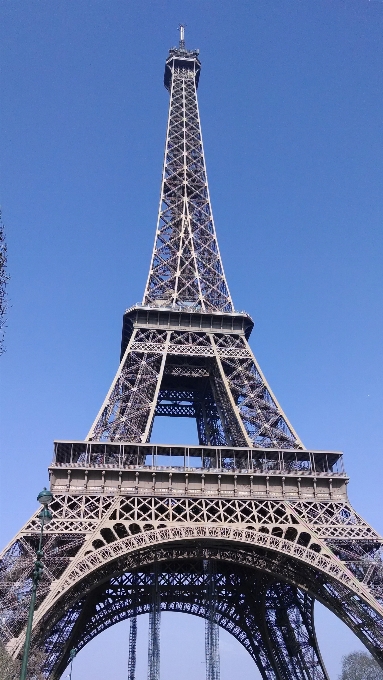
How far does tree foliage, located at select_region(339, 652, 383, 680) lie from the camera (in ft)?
174

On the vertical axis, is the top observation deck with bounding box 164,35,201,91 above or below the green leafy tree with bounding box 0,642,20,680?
above

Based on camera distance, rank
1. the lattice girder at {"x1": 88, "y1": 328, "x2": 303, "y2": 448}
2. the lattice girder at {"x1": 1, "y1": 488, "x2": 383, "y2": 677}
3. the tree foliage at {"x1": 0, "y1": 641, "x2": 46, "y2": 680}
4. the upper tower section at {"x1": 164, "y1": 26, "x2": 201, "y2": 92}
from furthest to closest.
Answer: the upper tower section at {"x1": 164, "y1": 26, "x2": 201, "y2": 92} < the lattice girder at {"x1": 88, "y1": 328, "x2": 303, "y2": 448} < the lattice girder at {"x1": 1, "y1": 488, "x2": 383, "y2": 677} < the tree foliage at {"x1": 0, "y1": 641, "x2": 46, "y2": 680}

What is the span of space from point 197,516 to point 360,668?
38.0 meters

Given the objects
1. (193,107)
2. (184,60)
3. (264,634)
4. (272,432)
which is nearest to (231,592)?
(264,634)

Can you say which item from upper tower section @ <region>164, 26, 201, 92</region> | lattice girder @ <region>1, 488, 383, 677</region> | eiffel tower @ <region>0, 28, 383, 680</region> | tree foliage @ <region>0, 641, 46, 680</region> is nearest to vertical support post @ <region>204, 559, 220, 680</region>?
eiffel tower @ <region>0, 28, 383, 680</region>

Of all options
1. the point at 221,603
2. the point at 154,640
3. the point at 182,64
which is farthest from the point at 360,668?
the point at 182,64

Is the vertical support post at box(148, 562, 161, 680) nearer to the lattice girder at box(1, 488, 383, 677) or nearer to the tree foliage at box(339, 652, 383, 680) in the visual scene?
the lattice girder at box(1, 488, 383, 677)

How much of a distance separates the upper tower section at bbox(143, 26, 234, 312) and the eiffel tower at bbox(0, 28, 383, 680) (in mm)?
152

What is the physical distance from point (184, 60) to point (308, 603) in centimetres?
4184

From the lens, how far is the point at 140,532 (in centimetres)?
2598

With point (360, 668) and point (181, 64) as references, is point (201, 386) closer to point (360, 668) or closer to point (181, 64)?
point (181, 64)

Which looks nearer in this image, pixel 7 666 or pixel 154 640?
pixel 7 666

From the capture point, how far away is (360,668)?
55.3m

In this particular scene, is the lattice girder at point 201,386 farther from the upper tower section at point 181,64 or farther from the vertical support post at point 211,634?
the upper tower section at point 181,64
